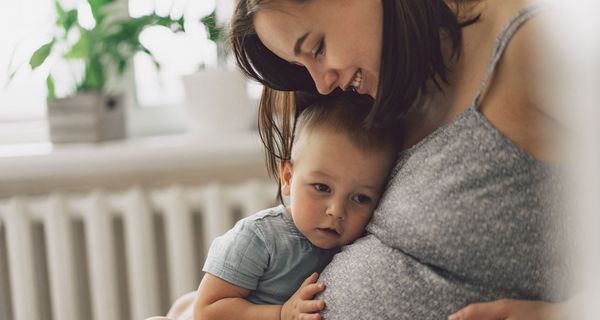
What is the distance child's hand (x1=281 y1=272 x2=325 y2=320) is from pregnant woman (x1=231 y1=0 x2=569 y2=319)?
14 millimetres

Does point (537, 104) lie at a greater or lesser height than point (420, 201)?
greater

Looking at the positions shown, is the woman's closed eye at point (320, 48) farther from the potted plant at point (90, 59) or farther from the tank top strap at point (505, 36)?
the potted plant at point (90, 59)

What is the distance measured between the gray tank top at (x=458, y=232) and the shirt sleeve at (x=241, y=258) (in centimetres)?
13

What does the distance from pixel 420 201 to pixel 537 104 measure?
18cm

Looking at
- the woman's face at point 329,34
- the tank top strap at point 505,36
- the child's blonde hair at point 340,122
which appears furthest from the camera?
the child's blonde hair at point 340,122

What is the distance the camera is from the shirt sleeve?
95 cm

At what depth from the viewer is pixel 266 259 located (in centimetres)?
97

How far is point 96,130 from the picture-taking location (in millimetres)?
1800

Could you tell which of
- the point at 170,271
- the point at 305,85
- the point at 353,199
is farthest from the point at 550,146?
the point at 170,271

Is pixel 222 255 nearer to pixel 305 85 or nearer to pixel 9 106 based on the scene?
pixel 305 85

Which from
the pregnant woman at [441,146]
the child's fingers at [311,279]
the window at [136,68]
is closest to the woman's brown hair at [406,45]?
the pregnant woman at [441,146]

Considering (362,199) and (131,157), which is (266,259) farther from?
(131,157)

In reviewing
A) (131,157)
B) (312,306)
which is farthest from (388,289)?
(131,157)

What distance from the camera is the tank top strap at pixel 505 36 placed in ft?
2.41
